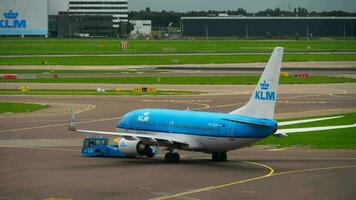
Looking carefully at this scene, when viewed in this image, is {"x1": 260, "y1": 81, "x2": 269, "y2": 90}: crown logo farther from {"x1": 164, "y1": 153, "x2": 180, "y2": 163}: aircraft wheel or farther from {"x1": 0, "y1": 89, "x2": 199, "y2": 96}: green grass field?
{"x1": 0, "y1": 89, "x2": 199, "y2": 96}: green grass field

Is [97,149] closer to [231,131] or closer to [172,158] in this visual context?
[172,158]

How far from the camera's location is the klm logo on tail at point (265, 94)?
5394cm

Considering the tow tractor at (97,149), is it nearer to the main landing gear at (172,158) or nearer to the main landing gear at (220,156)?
the main landing gear at (172,158)

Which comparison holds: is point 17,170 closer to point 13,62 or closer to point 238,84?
point 238,84

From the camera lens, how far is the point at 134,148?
59125 millimetres

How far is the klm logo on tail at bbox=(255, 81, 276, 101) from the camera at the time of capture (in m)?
53.9

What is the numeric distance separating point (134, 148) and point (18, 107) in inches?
1707

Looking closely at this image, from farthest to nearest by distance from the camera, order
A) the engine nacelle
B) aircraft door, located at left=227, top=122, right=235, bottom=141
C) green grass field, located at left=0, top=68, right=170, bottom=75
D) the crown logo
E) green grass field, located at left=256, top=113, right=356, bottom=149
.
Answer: green grass field, located at left=0, top=68, right=170, bottom=75 < green grass field, located at left=256, top=113, right=356, bottom=149 < the engine nacelle < aircraft door, located at left=227, top=122, right=235, bottom=141 < the crown logo

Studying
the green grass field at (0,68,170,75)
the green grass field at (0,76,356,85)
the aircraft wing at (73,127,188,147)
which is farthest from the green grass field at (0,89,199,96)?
the aircraft wing at (73,127,188,147)

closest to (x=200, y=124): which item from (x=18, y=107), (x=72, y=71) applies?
(x=18, y=107)

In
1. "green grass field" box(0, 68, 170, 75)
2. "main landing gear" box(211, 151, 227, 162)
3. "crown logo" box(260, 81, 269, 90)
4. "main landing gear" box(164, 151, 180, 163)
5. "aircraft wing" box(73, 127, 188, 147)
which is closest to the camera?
"crown logo" box(260, 81, 269, 90)

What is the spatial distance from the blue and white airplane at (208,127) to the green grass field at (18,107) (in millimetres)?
36111

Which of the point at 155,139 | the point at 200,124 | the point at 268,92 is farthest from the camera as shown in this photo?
the point at 155,139

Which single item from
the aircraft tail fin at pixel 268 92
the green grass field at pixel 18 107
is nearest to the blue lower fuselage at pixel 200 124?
the aircraft tail fin at pixel 268 92
